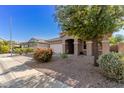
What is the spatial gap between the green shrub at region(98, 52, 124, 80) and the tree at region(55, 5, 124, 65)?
1760 millimetres

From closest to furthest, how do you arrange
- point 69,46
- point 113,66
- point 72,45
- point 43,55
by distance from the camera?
point 113,66 → point 43,55 → point 69,46 → point 72,45

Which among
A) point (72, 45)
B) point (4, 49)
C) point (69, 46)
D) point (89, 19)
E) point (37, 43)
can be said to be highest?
point (89, 19)

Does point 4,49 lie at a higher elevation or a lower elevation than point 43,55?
higher

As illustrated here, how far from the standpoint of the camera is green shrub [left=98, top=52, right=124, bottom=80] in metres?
5.88

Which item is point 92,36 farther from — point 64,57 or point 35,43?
point 35,43

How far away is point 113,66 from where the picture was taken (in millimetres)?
5969

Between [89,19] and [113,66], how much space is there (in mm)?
2842

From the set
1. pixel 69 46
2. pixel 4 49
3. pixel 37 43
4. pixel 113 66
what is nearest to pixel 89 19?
pixel 113 66

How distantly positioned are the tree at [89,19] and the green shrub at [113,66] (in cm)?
176

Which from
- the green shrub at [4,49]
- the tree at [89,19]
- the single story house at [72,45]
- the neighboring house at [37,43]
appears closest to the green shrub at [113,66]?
the tree at [89,19]

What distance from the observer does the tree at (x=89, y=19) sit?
738 cm

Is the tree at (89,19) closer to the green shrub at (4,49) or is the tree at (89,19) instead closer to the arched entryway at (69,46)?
the arched entryway at (69,46)

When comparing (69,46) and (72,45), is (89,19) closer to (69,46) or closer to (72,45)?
(69,46)
